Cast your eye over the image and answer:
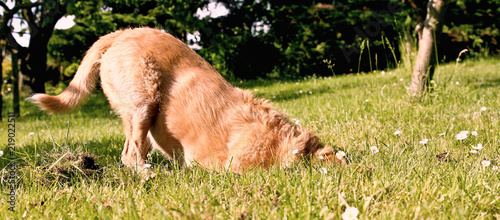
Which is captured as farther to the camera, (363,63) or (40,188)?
(363,63)

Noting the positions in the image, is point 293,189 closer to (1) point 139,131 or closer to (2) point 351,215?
A: (2) point 351,215

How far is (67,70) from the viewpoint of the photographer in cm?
1198

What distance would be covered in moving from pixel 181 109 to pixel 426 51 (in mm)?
3231

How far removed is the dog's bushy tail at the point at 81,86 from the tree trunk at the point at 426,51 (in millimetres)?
3357

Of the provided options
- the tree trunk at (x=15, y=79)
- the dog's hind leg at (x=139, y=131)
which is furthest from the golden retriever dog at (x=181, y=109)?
the tree trunk at (x=15, y=79)

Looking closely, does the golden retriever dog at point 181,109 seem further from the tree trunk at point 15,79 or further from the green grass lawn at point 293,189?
the tree trunk at point 15,79

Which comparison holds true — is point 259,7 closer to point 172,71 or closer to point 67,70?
point 67,70

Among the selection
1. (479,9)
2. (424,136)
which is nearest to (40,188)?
(424,136)

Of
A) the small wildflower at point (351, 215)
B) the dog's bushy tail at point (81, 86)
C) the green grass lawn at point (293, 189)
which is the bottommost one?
the green grass lawn at point (293, 189)

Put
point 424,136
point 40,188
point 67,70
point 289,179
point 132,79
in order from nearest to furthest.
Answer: point 289,179 → point 40,188 → point 132,79 → point 424,136 → point 67,70

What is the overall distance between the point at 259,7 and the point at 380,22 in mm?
4080

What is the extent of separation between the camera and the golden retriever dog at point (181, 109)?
2.31m

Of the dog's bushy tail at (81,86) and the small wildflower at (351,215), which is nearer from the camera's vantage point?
the small wildflower at (351,215)

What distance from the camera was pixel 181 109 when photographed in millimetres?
2496
